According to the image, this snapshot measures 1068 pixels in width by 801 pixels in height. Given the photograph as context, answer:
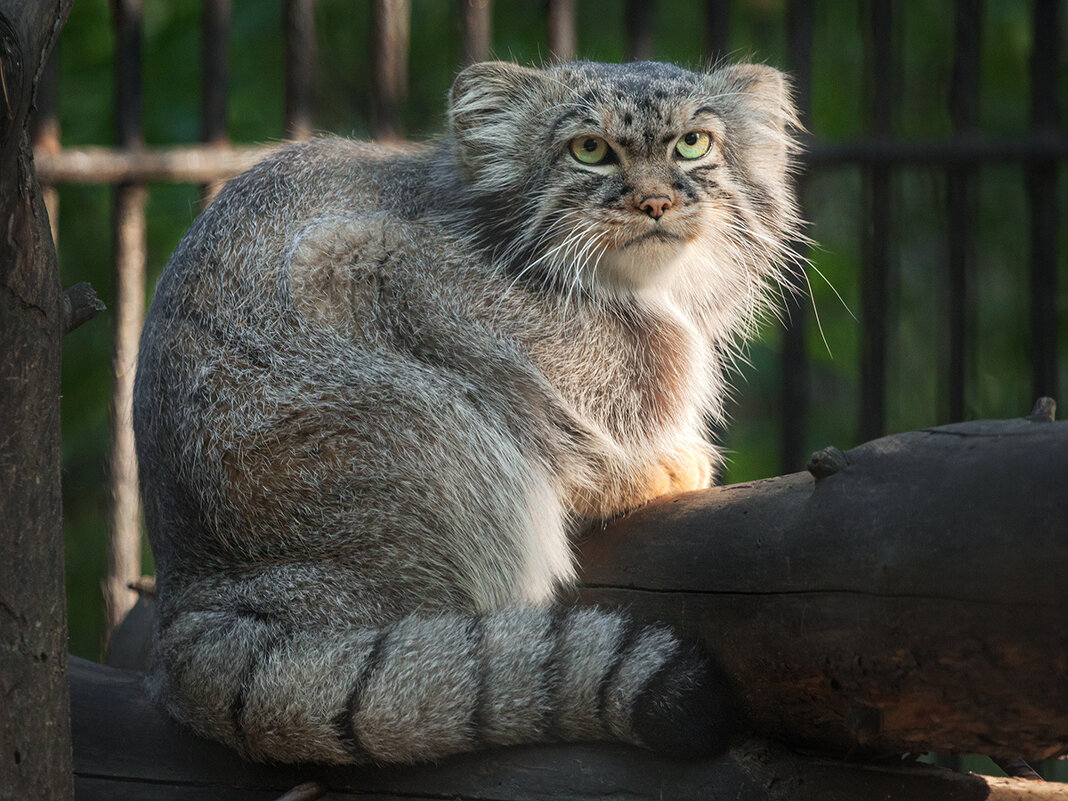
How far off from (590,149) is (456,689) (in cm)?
144

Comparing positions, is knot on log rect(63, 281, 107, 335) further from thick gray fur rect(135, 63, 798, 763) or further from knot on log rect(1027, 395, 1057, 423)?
knot on log rect(1027, 395, 1057, 423)

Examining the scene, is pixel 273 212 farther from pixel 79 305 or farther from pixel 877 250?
pixel 877 250

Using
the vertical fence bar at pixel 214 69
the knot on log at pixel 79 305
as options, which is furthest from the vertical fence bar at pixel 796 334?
the knot on log at pixel 79 305

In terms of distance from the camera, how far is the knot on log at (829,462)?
6.81 feet

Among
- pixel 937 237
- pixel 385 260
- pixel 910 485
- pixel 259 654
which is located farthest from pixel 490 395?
pixel 937 237

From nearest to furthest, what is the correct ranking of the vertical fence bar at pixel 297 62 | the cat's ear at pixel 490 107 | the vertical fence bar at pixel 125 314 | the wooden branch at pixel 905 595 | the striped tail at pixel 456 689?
the wooden branch at pixel 905 595
the striped tail at pixel 456 689
the cat's ear at pixel 490 107
the vertical fence bar at pixel 125 314
the vertical fence bar at pixel 297 62

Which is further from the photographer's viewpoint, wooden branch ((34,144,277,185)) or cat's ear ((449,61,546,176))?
wooden branch ((34,144,277,185))

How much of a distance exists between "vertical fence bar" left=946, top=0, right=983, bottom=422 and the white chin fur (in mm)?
2171

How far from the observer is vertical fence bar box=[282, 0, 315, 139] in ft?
14.9

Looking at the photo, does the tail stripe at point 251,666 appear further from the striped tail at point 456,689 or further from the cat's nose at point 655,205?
the cat's nose at point 655,205

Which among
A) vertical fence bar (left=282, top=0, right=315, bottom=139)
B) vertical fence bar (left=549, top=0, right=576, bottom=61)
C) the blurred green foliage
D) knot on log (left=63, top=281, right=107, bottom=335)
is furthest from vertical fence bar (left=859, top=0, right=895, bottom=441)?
knot on log (left=63, top=281, right=107, bottom=335)

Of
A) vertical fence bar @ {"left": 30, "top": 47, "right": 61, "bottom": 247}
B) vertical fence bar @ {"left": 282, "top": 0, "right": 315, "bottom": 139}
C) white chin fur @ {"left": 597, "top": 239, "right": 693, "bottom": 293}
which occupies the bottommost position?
white chin fur @ {"left": 597, "top": 239, "right": 693, "bottom": 293}

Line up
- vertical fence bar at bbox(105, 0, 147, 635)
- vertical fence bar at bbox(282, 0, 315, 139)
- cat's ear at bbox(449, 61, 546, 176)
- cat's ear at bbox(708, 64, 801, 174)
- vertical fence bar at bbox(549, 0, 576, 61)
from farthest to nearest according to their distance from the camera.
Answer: vertical fence bar at bbox(549, 0, 576, 61)
vertical fence bar at bbox(282, 0, 315, 139)
vertical fence bar at bbox(105, 0, 147, 635)
cat's ear at bbox(708, 64, 801, 174)
cat's ear at bbox(449, 61, 546, 176)

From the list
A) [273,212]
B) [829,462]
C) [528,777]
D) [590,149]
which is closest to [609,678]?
[528,777]
